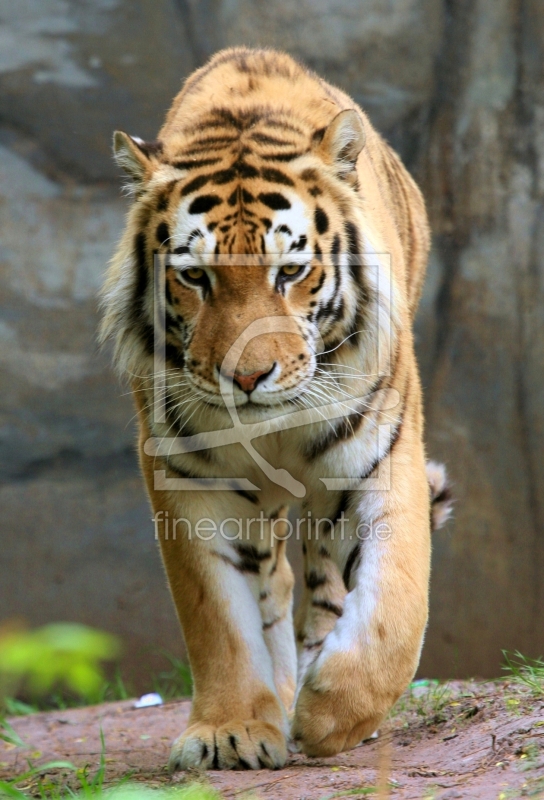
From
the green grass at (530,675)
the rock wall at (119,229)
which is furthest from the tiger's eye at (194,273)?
the rock wall at (119,229)

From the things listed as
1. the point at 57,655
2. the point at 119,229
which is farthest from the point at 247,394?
the point at 119,229

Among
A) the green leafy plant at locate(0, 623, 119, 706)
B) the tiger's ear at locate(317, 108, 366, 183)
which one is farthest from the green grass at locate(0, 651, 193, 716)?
the green leafy plant at locate(0, 623, 119, 706)

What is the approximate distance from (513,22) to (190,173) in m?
2.99

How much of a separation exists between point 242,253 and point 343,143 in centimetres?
44

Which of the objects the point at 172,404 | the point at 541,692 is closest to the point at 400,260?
the point at 172,404

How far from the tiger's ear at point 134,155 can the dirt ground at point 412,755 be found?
1.54 metres

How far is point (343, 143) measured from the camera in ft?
8.63

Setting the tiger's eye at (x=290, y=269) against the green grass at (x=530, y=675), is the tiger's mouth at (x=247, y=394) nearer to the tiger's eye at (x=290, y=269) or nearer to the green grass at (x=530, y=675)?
the tiger's eye at (x=290, y=269)

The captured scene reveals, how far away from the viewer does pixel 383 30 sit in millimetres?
4996

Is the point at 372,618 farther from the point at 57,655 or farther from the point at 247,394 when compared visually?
the point at 57,655

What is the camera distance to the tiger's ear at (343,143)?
2590mm

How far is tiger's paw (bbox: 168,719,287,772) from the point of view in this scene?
2484 mm

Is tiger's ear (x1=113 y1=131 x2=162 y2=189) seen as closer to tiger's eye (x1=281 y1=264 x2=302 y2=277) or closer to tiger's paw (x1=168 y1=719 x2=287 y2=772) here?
tiger's eye (x1=281 y1=264 x2=302 y2=277)

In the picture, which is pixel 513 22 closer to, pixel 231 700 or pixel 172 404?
pixel 172 404
